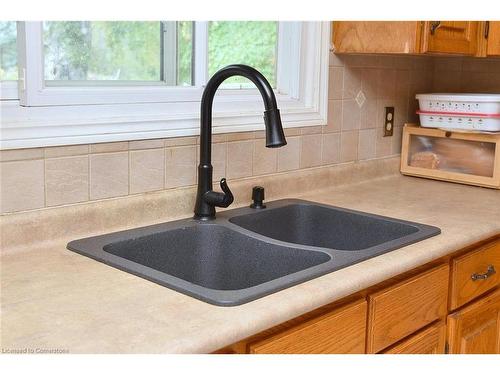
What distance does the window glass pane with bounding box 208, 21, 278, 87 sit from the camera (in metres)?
2.03

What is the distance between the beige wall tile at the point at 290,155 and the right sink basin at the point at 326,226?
6.1 inches

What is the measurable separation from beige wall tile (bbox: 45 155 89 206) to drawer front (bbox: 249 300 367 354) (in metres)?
0.64

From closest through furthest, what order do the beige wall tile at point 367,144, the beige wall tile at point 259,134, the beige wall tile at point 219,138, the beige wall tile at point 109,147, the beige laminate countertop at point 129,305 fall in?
1. the beige laminate countertop at point 129,305
2. the beige wall tile at point 109,147
3. the beige wall tile at point 219,138
4. the beige wall tile at point 259,134
5. the beige wall tile at point 367,144

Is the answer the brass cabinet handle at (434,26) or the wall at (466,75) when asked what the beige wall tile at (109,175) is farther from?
the wall at (466,75)

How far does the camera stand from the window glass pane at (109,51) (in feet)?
5.60

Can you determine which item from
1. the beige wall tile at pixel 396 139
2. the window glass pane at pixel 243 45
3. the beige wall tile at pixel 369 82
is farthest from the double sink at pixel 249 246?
the beige wall tile at pixel 396 139

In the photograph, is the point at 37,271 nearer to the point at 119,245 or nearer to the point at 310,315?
the point at 119,245

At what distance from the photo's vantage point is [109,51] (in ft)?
6.26

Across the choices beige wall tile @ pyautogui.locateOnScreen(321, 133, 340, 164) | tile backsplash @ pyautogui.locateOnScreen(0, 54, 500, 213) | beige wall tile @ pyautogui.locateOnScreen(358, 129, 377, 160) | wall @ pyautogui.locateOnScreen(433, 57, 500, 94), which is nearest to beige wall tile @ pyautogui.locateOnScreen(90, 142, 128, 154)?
tile backsplash @ pyautogui.locateOnScreen(0, 54, 500, 213)

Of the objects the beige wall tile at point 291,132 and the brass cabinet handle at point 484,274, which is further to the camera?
the beige wall tile at point 291,132

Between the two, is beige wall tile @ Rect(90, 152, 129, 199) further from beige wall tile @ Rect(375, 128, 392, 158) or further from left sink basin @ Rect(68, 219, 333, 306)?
beige wall tile @ Rect(375, 128, 392, 158)

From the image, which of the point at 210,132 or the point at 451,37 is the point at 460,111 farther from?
the point at 210,132

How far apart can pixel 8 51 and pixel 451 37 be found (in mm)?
1373

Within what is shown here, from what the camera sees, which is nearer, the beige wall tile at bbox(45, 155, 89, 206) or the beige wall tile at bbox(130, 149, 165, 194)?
the beige wall tile at bbox(45, 155, 89, 206)
